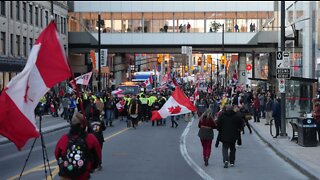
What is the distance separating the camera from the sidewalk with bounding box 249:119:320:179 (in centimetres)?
1377

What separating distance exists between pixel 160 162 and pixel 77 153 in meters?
7.93

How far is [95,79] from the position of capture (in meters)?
72.6

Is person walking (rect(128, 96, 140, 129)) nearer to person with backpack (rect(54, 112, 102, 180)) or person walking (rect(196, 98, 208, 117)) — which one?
person walking (rect(196, 98, 208, 117))

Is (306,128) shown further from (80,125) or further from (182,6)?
(182,6)

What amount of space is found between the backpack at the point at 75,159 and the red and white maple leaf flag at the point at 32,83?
1.31 m

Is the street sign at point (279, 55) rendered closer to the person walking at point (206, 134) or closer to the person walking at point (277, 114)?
the person walking at point (277, 114)

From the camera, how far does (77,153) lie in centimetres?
805

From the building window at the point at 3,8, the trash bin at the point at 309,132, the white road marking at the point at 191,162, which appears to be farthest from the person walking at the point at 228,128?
the building window at the point at 3,8

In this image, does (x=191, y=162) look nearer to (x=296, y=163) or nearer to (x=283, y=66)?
(x=296, y=163)

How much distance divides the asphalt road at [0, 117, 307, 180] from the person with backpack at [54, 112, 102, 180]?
4742 mm

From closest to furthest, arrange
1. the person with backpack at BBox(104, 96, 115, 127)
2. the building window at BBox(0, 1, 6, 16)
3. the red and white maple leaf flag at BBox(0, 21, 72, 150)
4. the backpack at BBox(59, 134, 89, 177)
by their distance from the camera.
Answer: the backpack at BBox(59, 134, 89, 177) < the red and white maple leaf flag at BBox(0, 21, 72, 150) < the person with backpack at BBox(104, 96, 115, 127) < the building window at BBox(0, 1, 6, 16)

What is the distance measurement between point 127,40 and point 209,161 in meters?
52.2

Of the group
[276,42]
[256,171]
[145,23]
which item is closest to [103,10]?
[145,23]

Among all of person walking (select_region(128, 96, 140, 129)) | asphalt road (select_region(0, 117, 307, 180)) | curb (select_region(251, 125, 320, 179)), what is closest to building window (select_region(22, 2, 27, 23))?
person walking (select_region(128, 96, 140, 129))
